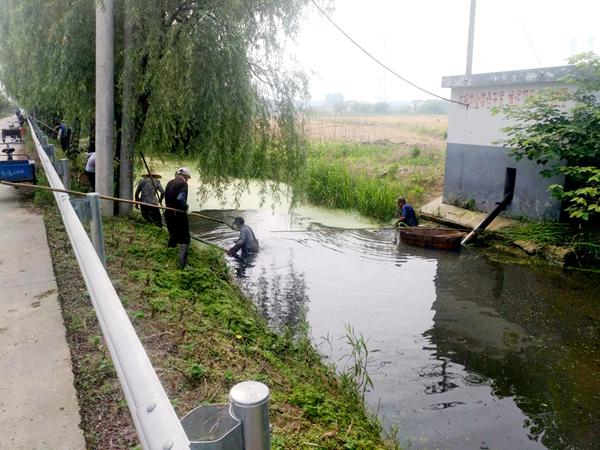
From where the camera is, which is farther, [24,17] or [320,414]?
[24,17]

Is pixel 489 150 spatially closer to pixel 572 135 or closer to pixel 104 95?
pixel 572 135

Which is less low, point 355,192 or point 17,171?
point 17,171

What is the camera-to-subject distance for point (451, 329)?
726 centimetres

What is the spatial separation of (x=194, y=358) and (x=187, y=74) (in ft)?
17.7

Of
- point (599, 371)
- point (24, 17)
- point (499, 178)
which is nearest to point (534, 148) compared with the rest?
point (499, 178)

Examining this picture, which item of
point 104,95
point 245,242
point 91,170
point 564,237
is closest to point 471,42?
point 564,237

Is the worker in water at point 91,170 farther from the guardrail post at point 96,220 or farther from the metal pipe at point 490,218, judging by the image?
the metal pipe at point 490,218

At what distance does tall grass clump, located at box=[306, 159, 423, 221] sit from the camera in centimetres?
1452

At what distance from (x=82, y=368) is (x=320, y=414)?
1.84m

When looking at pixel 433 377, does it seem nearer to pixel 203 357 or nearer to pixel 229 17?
pixel 203 357

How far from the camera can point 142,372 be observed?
1.52 meters

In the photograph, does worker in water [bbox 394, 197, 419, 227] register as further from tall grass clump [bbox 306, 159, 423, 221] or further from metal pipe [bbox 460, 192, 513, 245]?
tall grass clump [bbox 306, 159, 423, 221]

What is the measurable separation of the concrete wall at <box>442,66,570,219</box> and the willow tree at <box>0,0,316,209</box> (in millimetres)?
5816

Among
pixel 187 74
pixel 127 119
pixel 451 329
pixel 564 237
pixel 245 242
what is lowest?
pixel 451 329
